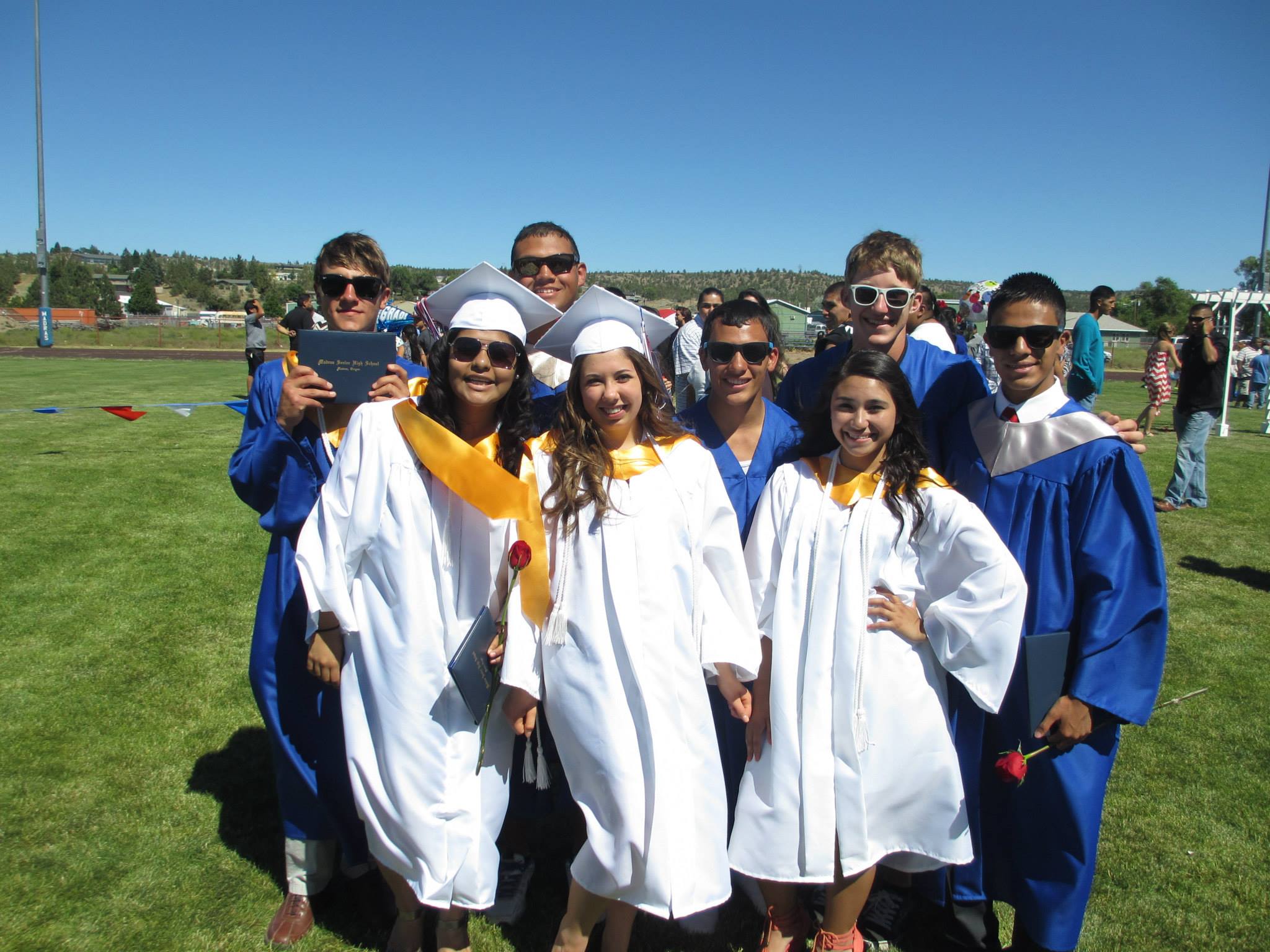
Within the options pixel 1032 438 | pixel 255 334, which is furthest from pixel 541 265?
pixel 255 334

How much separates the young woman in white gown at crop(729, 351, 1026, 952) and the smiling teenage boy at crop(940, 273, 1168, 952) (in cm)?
21

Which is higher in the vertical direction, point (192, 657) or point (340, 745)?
point (340, 745)

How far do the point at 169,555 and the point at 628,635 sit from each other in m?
6.04

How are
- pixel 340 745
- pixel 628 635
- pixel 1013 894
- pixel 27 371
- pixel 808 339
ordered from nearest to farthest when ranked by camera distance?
pixel 628 635 → pixel 1013 894 → pixel 340 745 → pixel 27 371 → pixel 808 339

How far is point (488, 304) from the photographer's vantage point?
2697mm

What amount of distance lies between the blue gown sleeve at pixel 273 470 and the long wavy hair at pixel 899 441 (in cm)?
177

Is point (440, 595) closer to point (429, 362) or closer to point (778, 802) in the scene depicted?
point (429, 362)

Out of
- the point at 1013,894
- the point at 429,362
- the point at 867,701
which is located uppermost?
the point at 429,362

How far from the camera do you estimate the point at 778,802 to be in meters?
2.51

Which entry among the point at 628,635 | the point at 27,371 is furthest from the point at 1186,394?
the point at 27,371

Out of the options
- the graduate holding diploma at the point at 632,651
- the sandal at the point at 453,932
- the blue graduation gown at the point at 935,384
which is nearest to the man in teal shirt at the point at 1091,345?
the blue graduation gown at the point at 935,384

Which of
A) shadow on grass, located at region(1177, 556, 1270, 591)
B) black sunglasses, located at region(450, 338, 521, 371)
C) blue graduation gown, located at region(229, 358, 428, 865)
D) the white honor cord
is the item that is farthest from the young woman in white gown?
shadow on grass, located at region(1177, 556, 1270, 591)

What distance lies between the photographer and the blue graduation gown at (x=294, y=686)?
9.17 feet

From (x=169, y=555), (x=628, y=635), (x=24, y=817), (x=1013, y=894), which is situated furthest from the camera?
(x=169, y=555)
